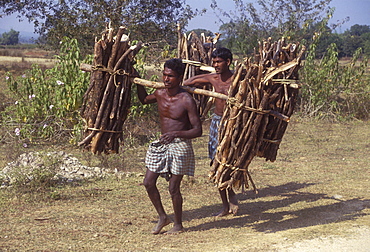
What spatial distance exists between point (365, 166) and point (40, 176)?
4915mm

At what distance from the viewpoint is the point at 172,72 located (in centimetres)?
439

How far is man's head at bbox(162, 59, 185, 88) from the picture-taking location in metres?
4.36

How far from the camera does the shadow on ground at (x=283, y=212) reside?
493cm

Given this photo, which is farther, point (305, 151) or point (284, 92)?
point (305, 151)

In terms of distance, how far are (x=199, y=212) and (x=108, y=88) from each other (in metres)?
1.72

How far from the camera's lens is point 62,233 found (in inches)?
174

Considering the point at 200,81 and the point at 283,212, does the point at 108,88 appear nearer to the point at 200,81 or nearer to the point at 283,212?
the point at 200,81

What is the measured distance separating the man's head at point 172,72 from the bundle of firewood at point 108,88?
0.44m

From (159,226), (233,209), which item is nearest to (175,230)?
(159,226)

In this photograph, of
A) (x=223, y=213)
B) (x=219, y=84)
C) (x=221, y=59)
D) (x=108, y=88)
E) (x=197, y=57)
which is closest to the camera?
(x=108, y=88)

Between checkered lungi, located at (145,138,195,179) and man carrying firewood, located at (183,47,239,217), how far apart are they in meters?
0.52

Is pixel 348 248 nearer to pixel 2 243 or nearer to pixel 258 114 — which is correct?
pixel 258 114

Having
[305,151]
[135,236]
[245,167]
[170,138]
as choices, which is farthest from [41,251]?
[305,151]

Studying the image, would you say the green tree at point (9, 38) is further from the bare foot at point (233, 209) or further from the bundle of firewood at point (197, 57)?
the bare foot at point (233, 209)
